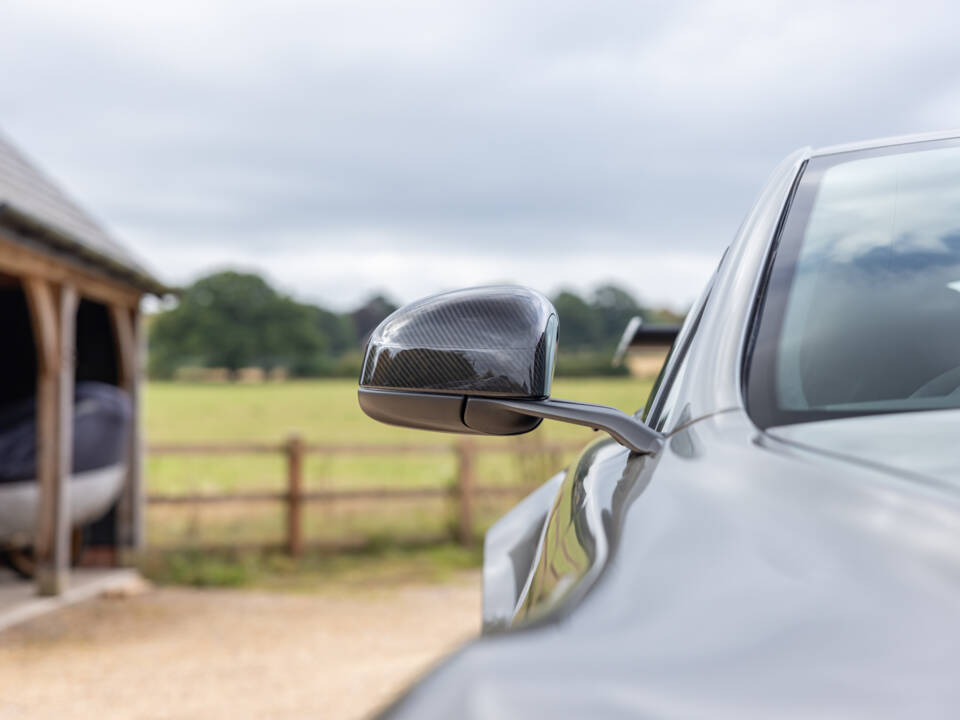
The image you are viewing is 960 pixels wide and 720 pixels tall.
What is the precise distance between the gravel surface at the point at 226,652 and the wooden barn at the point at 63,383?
0.95m

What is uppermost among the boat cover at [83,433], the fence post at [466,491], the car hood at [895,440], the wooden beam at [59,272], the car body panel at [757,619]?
the wooden beam at [59,272]

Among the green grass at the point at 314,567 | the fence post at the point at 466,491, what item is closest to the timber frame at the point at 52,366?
the green grass at the point at 314,567

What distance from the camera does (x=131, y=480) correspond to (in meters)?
10.3

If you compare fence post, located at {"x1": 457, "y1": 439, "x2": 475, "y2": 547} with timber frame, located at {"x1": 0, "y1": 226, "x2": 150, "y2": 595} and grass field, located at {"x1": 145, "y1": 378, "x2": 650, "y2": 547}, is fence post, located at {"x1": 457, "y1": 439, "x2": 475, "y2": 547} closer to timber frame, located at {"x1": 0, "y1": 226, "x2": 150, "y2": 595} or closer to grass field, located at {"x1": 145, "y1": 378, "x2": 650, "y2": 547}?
grass field, located at {"x1": 145, "y1": 378, "x2": 650, "y2": 547}

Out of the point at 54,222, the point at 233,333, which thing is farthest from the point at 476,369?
the point at 233,333

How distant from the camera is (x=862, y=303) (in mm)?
1296

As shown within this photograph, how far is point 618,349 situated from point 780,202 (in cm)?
203

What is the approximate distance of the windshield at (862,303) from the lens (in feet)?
3.82

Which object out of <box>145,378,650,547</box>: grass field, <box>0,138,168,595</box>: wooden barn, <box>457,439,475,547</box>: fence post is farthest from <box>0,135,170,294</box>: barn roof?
<box>457,439,475,547</box>: fence post

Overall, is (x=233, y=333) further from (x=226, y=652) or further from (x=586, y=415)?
(x=586, y=415)

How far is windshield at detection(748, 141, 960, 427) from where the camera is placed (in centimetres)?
116

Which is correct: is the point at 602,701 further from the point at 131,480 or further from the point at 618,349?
the point at 131,480

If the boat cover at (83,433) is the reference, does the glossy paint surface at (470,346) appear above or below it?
above

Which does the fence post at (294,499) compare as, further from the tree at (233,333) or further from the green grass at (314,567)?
the tree at (233,333)
